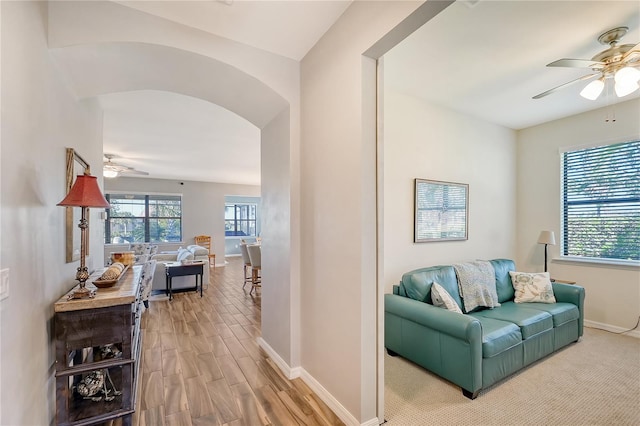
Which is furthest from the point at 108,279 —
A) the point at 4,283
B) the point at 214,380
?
the point at 214,380

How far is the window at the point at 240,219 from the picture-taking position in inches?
432

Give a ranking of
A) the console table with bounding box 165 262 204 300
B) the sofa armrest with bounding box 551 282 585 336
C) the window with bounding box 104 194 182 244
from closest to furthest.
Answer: the sofa armrest with bounding box 551 282 585 336 < the console table with bounding box 165 262 204 300 < the window with bounding box 104 194 182 244

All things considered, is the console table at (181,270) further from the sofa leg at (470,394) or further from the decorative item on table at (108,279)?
the sofa leg at (470,394)

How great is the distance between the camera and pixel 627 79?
215cm

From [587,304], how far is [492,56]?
3.66m

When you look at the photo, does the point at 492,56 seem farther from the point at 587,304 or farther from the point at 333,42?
the point at 587,304

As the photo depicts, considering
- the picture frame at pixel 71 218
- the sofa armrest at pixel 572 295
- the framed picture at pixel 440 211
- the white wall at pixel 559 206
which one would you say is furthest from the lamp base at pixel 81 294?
the white wall at pixel 559 206

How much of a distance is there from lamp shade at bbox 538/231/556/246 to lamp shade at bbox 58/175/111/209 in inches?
197

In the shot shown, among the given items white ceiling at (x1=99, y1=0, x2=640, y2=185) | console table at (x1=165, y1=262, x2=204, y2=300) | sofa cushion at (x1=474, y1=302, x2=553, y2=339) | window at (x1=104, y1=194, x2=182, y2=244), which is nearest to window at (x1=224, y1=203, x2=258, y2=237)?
window at (x1=104, y1=194, x2=182, y2=244)

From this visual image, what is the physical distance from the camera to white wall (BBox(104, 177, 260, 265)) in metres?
8.62

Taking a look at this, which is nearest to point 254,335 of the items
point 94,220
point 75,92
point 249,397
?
point 249,397

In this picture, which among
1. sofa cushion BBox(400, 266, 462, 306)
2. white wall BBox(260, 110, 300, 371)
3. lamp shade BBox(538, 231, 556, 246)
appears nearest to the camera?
white wall BBox(260, 110, 300, 371)

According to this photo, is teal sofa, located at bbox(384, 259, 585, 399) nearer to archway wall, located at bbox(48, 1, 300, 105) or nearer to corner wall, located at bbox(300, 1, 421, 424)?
corner wall, located at bbox(300, 1, 421, 424)

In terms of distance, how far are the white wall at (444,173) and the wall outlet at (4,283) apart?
2.88 metres
